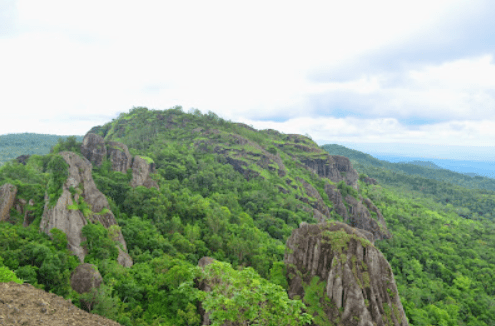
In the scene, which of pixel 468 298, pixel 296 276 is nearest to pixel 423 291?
A: pixel 468 298

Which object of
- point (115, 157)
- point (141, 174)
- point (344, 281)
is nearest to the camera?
point (344, 281)

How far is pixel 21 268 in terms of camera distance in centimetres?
2420

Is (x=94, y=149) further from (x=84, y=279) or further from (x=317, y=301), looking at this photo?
(x=317, y=301)

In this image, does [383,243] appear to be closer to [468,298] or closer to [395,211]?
[468,298]

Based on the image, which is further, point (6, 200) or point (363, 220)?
point (363, 220)

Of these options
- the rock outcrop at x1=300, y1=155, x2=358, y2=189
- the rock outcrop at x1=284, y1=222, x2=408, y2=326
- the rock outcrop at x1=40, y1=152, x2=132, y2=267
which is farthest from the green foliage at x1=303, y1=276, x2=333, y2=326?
the rock outcrop at x1=300, y1=155, x2=358, y2=189

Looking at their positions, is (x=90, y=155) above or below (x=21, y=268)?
above

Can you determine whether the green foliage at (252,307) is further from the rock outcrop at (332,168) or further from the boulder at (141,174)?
the rock outcrop at (332,168)

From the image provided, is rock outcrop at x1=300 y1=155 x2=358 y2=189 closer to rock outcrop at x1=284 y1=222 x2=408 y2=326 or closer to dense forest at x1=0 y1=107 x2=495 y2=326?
dense forest at x1=0 y1=107 x2=495 y2=326

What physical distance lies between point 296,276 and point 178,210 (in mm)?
34674

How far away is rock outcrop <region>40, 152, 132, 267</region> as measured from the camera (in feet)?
110

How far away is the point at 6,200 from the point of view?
35750mm

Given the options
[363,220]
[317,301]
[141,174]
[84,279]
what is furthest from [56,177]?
[363,220]

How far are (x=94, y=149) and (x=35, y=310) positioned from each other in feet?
187
